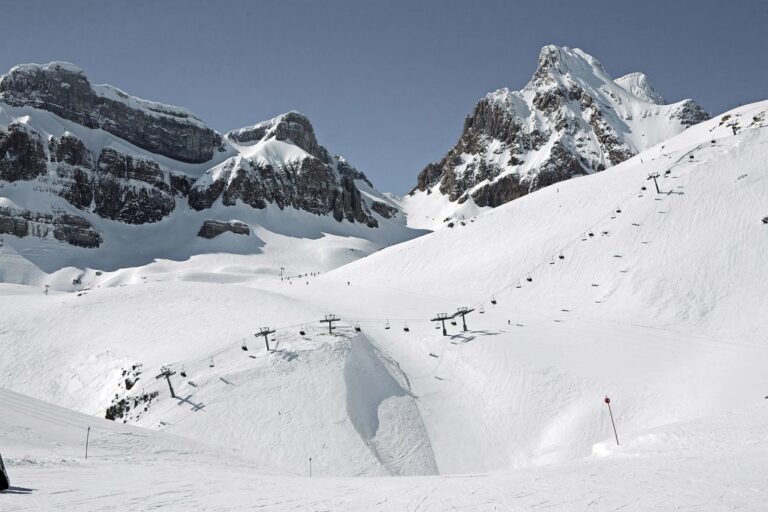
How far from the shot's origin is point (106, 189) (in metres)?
171

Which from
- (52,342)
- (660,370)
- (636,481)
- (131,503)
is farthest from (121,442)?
(52,342)

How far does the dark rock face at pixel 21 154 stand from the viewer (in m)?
156

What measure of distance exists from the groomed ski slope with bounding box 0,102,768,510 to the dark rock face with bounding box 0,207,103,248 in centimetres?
9274

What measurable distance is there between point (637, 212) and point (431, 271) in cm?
2630

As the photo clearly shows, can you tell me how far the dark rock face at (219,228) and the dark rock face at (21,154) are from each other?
50.2 m

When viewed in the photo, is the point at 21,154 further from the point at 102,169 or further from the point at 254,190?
the point at 254,190

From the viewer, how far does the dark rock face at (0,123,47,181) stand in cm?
15600

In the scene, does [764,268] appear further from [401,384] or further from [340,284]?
[340,284]

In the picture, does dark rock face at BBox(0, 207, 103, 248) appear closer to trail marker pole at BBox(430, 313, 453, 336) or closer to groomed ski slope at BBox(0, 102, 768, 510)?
groomed ski slope at BBox(0, 102, 768, 510)

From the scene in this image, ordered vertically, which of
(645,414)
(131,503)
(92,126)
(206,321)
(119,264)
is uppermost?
(92,126)

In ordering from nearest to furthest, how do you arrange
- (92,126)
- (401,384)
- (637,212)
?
(401,384), (637,212), (92,126)

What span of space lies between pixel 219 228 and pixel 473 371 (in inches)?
5595

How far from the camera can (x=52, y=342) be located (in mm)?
53938

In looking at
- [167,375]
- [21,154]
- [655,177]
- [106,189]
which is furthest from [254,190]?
[167,375]
